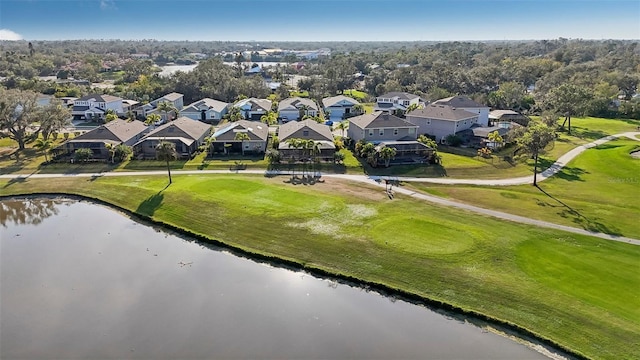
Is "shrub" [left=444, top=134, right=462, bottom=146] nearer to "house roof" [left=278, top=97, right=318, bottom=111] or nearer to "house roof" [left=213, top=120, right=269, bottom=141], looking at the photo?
"house roof" [left=213, top=120, right=269, bottom=141]

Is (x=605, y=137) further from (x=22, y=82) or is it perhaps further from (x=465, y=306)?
(x=22, y=82)

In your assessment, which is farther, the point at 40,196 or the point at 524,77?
the point at 524,77

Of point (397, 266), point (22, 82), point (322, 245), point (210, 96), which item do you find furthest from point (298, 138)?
point (22, 82)

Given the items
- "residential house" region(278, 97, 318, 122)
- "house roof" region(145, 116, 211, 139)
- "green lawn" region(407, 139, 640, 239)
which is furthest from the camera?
"residential house" region(278, 97, 318, 122)

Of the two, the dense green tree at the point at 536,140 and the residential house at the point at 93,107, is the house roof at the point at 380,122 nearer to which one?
the dense green tree at the point at 536,140

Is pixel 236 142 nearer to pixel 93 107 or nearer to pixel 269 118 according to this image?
pixel 269 118

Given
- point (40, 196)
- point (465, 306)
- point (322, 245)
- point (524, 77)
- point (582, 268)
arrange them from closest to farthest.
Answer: point (465, 306)
point (582, 268)
point (322, 245)
point (40, 196)
point (524, 77)

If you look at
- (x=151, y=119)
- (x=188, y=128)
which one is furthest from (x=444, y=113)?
(x=151, y=119)

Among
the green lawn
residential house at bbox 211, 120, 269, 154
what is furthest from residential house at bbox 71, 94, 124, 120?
the green lawn
